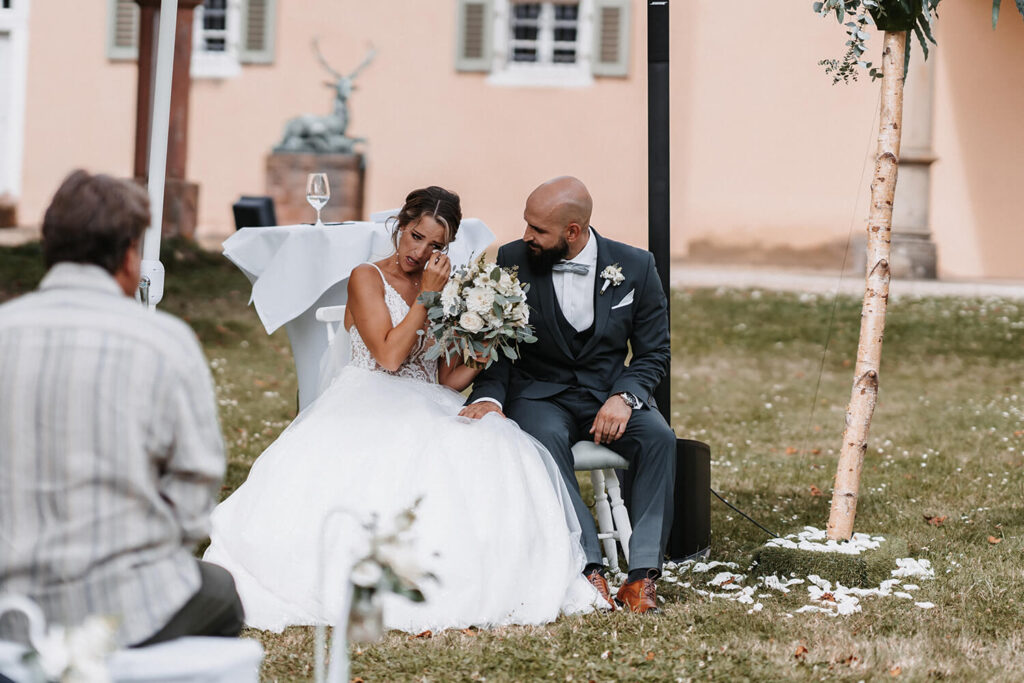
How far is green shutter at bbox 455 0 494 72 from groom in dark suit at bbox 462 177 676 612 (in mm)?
12460

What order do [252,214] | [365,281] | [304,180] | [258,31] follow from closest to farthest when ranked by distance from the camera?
1. [365,281]
2. [252,214]
3. [304,180]
4. [258,31]

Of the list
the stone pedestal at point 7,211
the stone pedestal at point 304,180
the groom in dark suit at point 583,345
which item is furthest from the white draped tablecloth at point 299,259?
the stone pedestal at point 7,211

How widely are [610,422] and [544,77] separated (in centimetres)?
1304

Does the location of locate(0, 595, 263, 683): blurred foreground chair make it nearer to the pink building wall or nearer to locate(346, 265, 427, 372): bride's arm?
locate(346, 265, 427, 372): bride's arm

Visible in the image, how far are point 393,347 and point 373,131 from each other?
1270cm

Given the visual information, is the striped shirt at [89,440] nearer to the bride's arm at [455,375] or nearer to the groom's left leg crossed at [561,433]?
the groom's left leg crossed at [561,433]

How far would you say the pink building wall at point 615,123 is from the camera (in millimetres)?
16094

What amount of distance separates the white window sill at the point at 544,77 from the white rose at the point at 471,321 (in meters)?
13.0

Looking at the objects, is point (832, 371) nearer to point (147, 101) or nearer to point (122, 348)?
point (147, 101)

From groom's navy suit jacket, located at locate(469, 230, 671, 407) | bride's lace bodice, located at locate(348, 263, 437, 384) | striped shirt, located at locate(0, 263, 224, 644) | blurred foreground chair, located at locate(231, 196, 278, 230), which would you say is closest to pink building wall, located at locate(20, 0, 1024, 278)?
blurred foreground chair, located at locate(231, 196, 278, 230)

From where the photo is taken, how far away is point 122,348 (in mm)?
2264

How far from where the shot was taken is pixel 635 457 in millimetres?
4664

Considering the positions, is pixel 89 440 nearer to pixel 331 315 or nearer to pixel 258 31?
pixel 331 315

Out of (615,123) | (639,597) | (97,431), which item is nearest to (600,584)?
(639,597)
